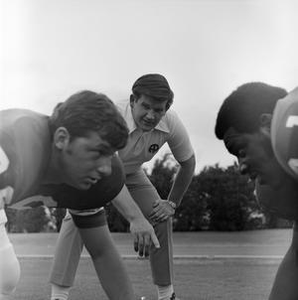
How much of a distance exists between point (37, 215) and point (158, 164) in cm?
126

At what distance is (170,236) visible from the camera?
10.0 ft

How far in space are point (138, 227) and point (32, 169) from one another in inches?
24.0

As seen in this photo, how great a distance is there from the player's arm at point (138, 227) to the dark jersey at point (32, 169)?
10.5 inches

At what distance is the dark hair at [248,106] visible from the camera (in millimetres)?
1905

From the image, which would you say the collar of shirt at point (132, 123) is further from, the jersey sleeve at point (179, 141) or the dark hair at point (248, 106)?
the dark hair at point (248, 106)

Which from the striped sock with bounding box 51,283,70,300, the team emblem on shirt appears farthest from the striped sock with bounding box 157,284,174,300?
the team emblem on shirt

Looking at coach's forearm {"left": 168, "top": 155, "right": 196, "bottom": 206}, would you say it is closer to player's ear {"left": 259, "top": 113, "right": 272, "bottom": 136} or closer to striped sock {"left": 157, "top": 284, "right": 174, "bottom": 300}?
striped sock {"left": 157, "top": 284, "right": 174, "bottom": 300}

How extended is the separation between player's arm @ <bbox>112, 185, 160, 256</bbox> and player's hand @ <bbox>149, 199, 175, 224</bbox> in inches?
22.2

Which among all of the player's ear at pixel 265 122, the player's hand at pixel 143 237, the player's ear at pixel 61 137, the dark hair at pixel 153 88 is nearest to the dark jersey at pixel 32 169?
the player's ear at pixel 61 137

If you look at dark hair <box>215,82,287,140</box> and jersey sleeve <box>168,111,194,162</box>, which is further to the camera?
jersey sleeve <box>168,111,194,162</box>

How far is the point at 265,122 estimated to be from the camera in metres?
1.88

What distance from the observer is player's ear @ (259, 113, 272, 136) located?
1878 mm

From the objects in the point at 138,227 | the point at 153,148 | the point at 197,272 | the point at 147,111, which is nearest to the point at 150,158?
the point at 153,148

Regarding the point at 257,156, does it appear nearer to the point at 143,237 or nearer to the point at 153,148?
the point at 143,237
